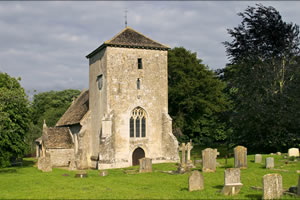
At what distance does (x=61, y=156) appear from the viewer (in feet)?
137

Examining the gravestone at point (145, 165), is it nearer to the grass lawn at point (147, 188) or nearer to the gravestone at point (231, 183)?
the grass lawn at point (147, 188)

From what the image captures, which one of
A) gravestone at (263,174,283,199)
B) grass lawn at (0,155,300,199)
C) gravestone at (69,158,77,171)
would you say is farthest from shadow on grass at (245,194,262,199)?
gravestone at (69,158,77,171)

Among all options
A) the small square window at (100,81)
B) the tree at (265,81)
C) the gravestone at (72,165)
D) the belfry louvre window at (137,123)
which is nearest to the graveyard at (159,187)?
the tree at (265,81)

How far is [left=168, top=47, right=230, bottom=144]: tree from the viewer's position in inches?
1863

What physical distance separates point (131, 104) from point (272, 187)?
21.8 m

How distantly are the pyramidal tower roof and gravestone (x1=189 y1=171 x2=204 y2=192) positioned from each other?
66.0 ft

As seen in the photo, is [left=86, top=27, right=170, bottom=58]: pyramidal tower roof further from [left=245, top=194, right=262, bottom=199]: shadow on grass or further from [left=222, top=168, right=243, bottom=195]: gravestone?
[left=245, top=194, right=262, bottom=199]: shadow on grass

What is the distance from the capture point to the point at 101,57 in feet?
120

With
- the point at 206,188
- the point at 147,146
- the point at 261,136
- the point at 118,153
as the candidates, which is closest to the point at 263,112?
the point at 261,136

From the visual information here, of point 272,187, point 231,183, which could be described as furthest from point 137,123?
point 272,187

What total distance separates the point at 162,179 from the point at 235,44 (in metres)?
19.2

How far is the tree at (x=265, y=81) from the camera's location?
32.1 meters

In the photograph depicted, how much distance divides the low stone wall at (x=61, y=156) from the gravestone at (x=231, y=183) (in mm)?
27876

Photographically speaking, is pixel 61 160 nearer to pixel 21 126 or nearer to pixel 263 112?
pixel 21 126
